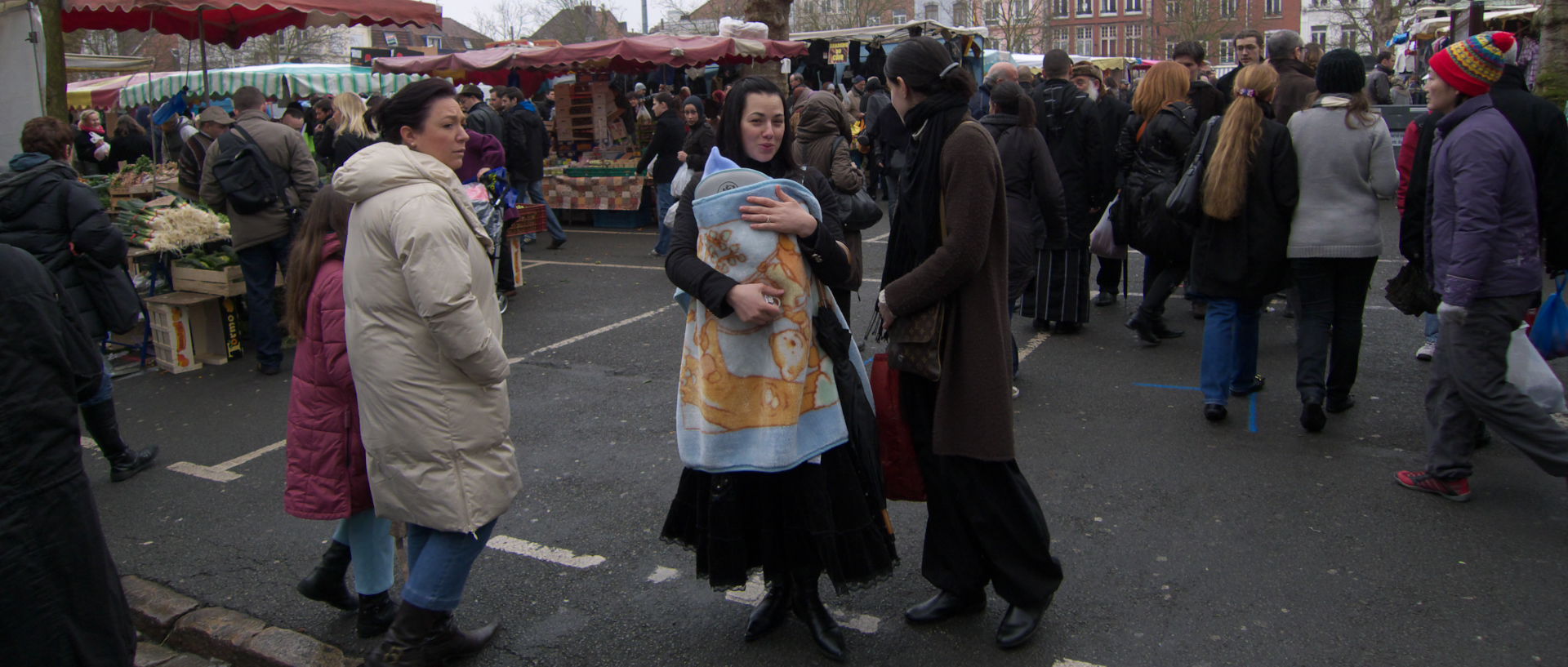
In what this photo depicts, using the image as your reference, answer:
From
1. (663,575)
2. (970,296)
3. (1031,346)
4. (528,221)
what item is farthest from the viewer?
(528,221)

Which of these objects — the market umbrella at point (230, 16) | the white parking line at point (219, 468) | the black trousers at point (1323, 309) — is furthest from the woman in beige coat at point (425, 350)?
the market umbrella at point (230, 16)

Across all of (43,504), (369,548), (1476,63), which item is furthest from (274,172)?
(1476,63)

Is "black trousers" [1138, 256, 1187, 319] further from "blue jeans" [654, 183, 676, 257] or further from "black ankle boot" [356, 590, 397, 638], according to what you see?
"blue jeans" [654, 183, 676, 257]

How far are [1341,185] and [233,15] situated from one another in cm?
883

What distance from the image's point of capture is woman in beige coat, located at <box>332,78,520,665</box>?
2.73m

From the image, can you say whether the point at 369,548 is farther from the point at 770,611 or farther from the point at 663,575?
the point at 770,611

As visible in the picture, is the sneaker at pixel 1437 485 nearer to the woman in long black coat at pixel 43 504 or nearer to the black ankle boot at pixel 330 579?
the black ankle boot at pixel 330 579

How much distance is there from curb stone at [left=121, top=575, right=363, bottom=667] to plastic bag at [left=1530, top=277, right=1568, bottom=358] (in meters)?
4.74

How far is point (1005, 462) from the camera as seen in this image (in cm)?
303

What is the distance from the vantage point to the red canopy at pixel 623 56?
13.4m

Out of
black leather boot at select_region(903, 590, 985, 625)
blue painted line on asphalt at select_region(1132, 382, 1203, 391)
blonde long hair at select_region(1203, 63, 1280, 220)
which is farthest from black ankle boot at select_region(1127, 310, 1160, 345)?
black leather boot at select_region(903, 590, 985, 625)

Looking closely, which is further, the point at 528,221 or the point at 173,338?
the point at 528,221

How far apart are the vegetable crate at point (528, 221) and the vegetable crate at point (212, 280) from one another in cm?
253

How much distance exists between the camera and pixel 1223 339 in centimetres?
516
